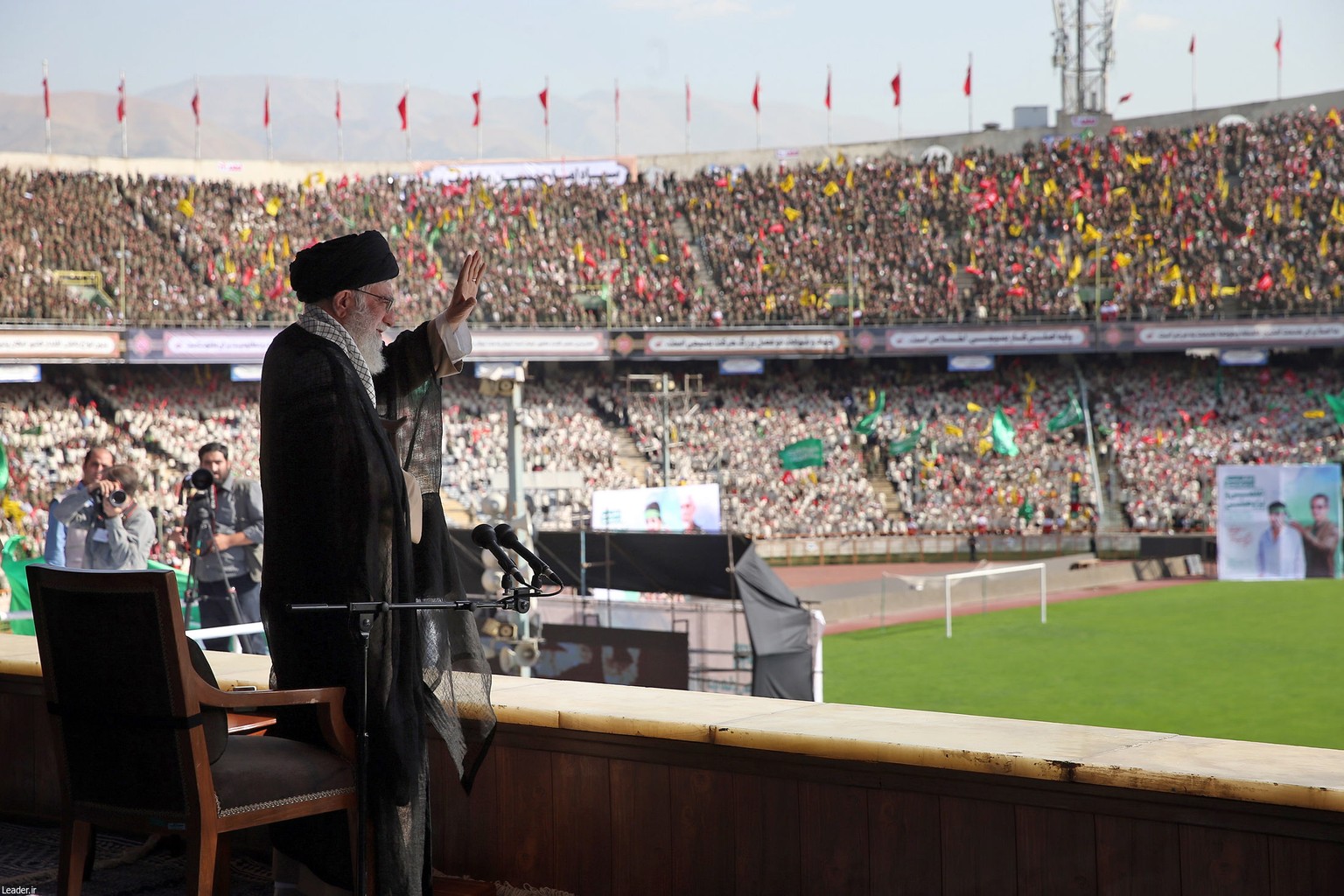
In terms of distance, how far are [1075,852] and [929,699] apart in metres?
12.1

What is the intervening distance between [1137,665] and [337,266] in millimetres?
15074

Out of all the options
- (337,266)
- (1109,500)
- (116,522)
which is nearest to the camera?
(337,266)

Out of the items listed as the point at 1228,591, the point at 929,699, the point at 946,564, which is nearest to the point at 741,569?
the point at 929,699

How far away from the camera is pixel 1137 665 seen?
16.6 meters

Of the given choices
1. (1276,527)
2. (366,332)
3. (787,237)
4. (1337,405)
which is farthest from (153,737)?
(787,237)

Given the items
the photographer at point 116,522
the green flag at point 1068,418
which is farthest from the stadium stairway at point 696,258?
the photographer at point 116,522

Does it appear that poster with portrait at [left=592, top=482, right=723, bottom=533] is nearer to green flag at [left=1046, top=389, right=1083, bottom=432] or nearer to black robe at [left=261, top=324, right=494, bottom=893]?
green flag at [left=1046, top=389, right=1083, bottom=432]

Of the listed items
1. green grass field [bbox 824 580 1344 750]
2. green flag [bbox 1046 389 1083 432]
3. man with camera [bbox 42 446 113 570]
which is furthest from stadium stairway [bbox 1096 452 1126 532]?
man with camera [bbox 42 446 113 570]

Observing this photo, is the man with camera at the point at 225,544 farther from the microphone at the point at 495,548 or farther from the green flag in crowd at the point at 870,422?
the green flag in crowd at the point at 870,422

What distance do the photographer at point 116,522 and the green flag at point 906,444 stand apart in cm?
2638

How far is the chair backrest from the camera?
3.08 m

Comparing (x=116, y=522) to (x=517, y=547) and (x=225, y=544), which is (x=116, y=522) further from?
(x=517, y=547)

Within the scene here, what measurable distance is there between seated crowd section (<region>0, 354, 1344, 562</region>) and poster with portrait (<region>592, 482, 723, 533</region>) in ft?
28.2

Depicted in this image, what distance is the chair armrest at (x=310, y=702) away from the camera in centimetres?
308
